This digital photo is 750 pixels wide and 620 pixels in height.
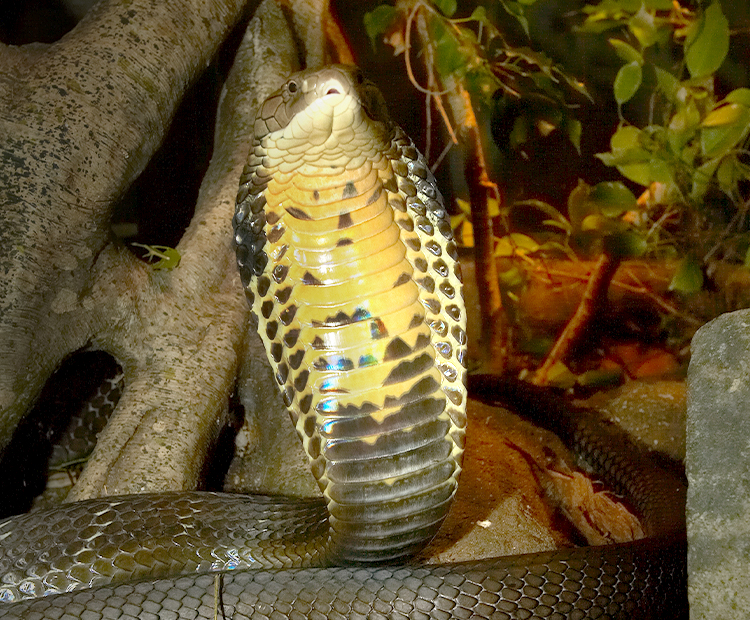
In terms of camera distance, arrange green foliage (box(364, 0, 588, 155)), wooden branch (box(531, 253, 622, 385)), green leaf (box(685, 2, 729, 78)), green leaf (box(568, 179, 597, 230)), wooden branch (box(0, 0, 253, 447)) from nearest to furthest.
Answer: wooden branch (box(0, 0, 253, 447)) → green leaf (box(685, 2, 729, 78)) → green foliage (box(364, 0, 588, 155)) → green leaf (box(568, 179, 597, 230)) → wooden branch (box(531, 253, 622, 385))

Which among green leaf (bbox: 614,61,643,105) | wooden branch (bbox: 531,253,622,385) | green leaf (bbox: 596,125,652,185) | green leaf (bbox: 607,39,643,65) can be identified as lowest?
wooden branch (bbox: 531,253,622,385)

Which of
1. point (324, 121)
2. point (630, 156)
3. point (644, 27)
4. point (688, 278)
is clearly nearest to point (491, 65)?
point (644, 27)

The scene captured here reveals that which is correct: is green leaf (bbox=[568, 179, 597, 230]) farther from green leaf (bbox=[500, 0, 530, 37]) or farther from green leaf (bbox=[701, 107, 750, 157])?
green leaf (bbox=[500, 0, 530, 37])

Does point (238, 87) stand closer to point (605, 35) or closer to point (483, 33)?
point (483, 33)

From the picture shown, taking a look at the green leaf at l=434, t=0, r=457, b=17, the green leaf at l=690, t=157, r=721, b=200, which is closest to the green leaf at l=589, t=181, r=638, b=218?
the green leaf at l=690, t=157, r=721, b=200

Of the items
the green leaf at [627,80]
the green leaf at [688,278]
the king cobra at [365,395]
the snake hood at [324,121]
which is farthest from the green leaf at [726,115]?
the snake hood at [324,121]

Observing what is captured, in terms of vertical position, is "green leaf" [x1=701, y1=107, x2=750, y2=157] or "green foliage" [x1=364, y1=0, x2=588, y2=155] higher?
"green foliage" [x1=364, y1=0, x2=588, y2=155]

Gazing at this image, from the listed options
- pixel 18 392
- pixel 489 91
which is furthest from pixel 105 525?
pixel 489 91

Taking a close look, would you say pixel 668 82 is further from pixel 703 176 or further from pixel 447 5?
pixel 447 5
